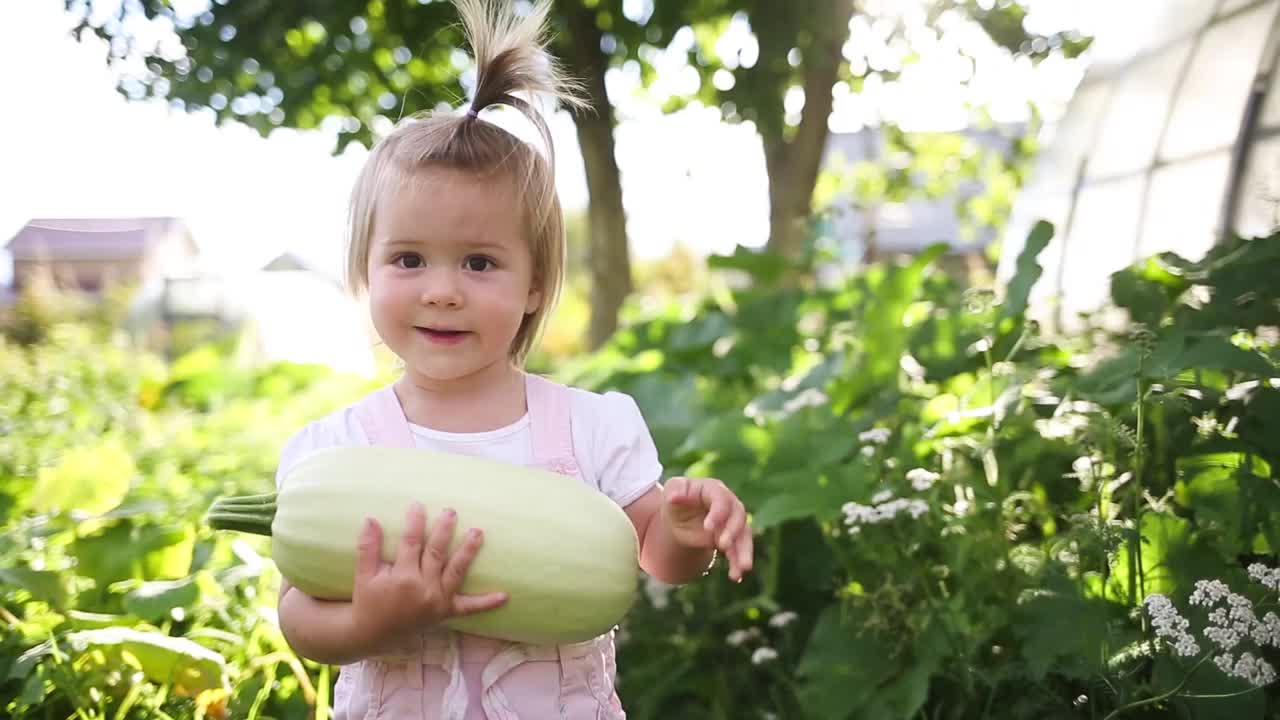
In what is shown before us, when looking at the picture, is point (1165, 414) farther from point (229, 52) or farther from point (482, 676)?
point (229, 52)

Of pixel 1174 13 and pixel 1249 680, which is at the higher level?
pixel 1174 13

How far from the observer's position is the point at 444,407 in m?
1.68

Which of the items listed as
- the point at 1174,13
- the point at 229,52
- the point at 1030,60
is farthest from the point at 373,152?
the point at 1030,60

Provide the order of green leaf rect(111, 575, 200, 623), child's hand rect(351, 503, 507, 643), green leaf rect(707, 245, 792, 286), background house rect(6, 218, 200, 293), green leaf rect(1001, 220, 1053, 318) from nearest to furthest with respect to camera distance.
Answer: child's hand rect(351, 503, 507, 643) → green leaf rect(111, 575, 200, 623) → green leaf rect(1001, 220, 1053, 318) → green leaf rect(707, 245, 792, 286) → background house rect(6, 218, 200, 293)

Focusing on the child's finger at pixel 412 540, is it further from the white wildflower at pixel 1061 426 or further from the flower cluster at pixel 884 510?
the white wildflower at pixel 1061 426

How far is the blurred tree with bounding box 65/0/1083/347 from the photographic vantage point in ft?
11.0

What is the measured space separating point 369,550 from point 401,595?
8 cm

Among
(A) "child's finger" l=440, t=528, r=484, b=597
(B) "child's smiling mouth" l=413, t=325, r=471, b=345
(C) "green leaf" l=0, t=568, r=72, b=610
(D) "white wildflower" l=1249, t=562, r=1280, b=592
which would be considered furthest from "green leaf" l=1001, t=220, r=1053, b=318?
(C) "green leaf" l=0, t=568, r=72, b=610

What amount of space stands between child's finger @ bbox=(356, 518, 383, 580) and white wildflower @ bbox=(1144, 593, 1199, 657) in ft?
3.62

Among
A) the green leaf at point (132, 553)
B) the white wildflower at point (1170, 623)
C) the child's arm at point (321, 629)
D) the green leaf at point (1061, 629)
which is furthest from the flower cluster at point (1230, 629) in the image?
the green leaf at point (132, 553)

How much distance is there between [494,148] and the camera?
1.61 m

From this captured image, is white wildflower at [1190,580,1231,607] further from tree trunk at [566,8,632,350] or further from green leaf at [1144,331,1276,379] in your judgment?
tree trunk at [566,8,632,350]

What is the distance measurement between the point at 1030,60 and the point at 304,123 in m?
3.57

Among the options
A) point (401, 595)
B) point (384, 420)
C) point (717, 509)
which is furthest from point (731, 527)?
point (384, 420)
